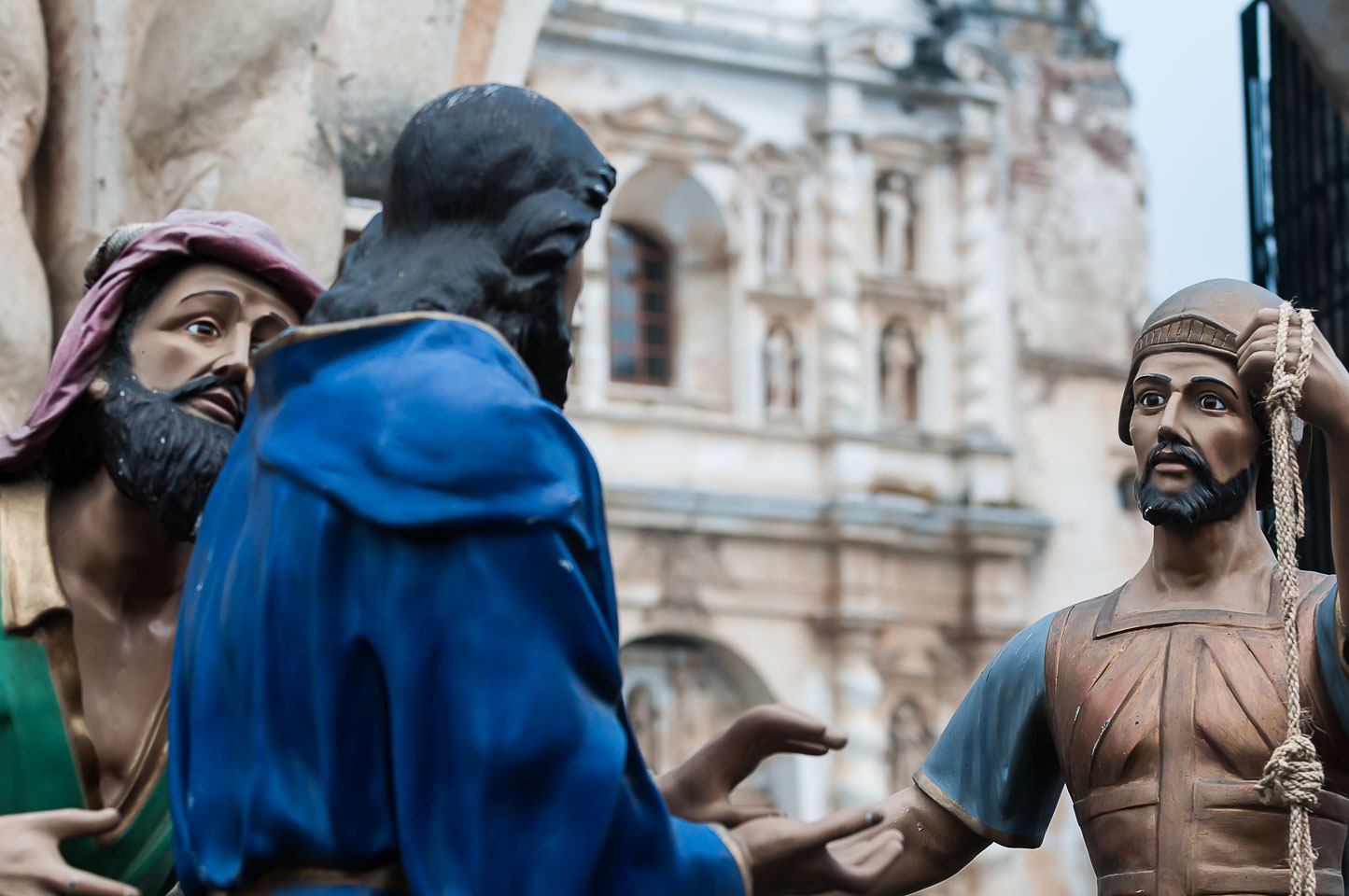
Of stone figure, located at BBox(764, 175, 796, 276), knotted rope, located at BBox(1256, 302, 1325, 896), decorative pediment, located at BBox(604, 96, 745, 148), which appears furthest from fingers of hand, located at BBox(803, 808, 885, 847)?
stone figure, located at BBox(764, 175, 796, 276)

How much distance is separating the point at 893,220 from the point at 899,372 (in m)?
1.41

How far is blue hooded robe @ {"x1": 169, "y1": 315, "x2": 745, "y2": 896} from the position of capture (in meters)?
1.84

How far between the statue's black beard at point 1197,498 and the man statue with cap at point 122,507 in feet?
4.23

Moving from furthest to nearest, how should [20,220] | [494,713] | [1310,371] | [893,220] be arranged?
[893,220] → [20,220] → [1310,371] → [494,713]

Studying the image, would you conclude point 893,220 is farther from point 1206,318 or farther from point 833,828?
point 833,828

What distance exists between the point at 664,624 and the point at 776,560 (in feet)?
4.09

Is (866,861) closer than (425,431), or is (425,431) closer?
(425,431)

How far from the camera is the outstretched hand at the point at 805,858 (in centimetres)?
202

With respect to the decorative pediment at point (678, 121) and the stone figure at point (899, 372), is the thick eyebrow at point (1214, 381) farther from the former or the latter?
the stone figure at point (899, 372)

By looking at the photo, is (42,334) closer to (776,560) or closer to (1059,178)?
(776,560)

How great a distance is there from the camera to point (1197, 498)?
9.30 feet

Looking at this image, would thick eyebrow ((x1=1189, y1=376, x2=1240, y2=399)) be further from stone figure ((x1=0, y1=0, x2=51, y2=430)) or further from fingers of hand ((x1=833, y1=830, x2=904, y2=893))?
stone figure ((x1=0, y1=0, x2=51, y2=430))

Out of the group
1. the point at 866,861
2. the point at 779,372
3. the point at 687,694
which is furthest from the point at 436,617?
the point at 779,372

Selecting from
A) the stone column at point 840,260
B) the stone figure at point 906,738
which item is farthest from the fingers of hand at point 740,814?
the stone column at point 840,260
